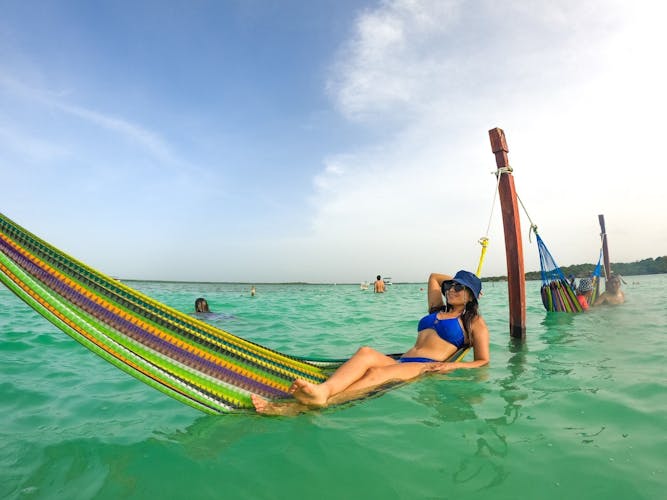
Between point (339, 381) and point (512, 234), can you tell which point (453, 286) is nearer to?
point (339, 381)

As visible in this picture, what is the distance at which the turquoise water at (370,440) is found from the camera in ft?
6.48

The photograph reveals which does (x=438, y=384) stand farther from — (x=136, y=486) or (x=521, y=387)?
(x=136, y=486)

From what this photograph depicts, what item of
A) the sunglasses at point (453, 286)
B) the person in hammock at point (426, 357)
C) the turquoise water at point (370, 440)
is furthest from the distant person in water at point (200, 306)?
the sunglasses at point (453, 286)

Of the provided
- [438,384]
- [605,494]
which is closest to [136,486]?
[605,494]

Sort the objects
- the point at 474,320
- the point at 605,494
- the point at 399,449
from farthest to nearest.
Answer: the point at 474,320
the point at 399,449
the point at 605,494

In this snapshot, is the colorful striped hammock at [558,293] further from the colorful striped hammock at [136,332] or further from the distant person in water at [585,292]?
the colorful striped hammock at [136,332]

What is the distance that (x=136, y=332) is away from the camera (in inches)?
106

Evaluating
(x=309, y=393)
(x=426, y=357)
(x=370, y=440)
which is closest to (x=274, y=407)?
(x=309, y=393)

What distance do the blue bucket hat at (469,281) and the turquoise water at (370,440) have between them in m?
0.87

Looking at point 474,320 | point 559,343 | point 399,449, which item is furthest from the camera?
point 559,343

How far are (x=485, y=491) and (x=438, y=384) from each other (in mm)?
1766

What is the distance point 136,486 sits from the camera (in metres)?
2.00

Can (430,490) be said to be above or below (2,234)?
below

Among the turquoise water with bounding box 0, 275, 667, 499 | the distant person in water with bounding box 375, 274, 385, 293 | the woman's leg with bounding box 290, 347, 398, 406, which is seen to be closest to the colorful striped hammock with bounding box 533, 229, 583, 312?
the turquoise water with bounding box 0, 275, 667, 499
